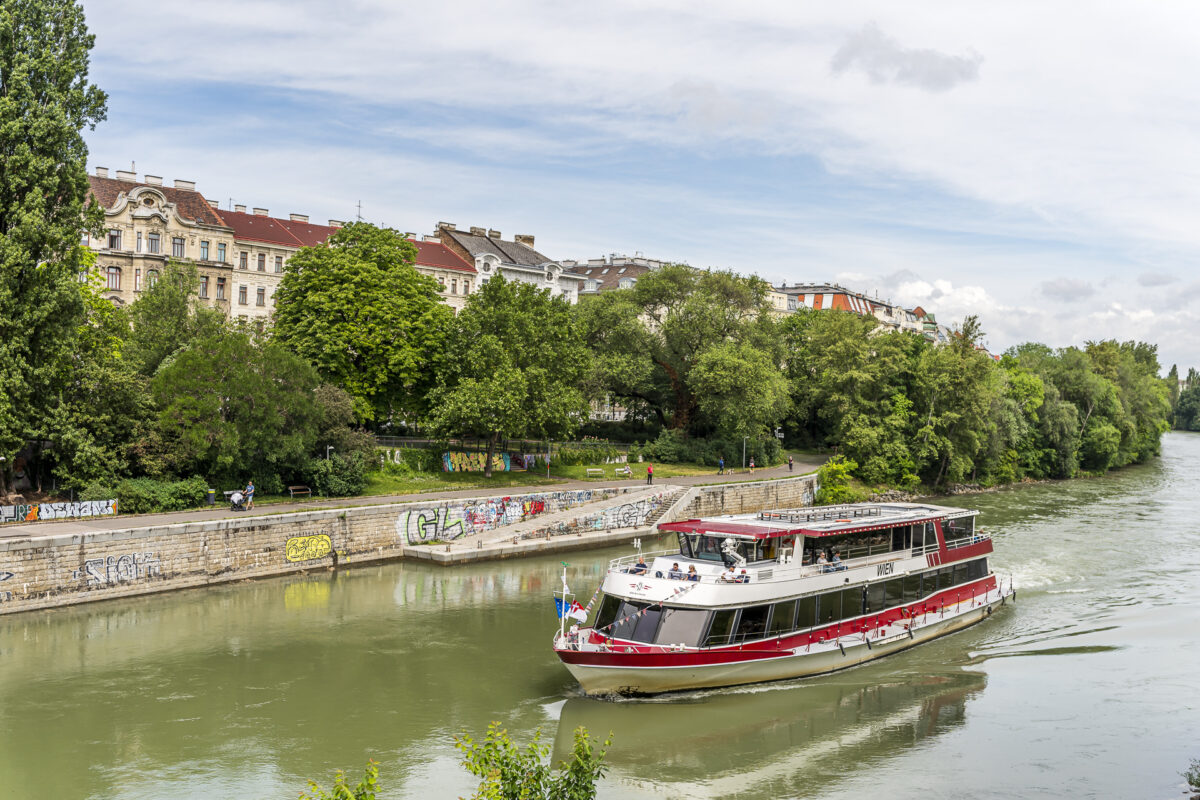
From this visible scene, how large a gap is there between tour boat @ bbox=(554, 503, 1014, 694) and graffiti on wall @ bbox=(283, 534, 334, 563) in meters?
15.4

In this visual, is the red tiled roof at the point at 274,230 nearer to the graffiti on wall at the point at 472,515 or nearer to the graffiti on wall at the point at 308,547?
the graffiti on wall at the point at 472,515

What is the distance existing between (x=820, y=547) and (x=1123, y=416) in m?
81.2

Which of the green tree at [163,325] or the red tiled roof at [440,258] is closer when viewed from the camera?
the green tree at [163,325]

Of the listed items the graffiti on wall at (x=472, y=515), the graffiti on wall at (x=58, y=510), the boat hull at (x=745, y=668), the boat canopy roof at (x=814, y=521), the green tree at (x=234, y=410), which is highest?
the green tree at (x=234, y=410)

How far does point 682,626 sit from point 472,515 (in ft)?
77.4

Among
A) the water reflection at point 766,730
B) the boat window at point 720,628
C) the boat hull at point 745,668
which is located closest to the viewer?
the water reflection at point 766,730

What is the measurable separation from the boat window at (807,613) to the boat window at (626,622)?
545 centimetres

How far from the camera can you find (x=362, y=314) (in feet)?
192

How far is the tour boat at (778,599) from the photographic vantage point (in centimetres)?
2742

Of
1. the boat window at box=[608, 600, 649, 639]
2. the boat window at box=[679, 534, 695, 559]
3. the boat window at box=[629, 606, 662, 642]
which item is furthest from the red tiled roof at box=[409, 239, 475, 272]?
the boat window at box=[629, 606, 662, 642]

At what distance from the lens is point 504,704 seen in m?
27.2

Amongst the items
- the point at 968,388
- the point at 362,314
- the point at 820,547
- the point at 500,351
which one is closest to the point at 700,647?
the point at 820,547

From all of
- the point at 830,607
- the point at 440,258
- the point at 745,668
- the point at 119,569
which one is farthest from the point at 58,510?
the point at 440,258

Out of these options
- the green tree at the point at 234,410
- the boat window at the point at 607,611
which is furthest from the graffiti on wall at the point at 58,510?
the boat window at the point at 607,611
